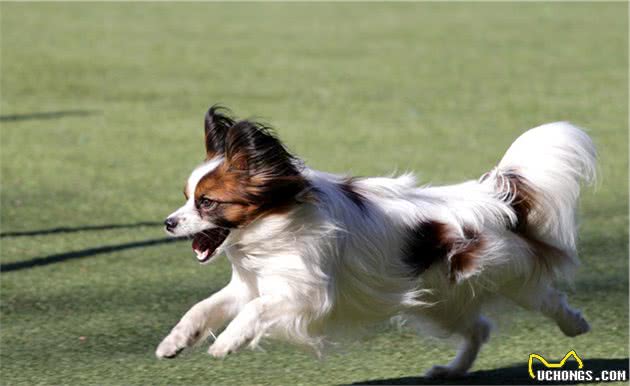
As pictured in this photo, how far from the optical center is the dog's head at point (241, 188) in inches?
161

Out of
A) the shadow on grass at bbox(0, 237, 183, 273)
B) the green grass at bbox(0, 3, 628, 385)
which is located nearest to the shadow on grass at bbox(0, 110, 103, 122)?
the green grass at bbox(0, 3, 628, 385)

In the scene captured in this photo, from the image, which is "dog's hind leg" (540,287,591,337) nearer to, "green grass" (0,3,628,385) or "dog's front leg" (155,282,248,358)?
"green grass" (0,3,628,385)

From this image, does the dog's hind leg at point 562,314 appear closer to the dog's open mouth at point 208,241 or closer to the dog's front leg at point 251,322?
the dog's front leg at point 251,322

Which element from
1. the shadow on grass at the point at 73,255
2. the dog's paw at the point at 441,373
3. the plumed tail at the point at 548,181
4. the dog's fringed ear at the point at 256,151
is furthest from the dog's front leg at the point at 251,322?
the shadow on grass at the point at 73,255

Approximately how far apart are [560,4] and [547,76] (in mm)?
6104

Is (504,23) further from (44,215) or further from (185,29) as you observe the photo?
(44,215)

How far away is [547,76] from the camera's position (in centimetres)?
1256

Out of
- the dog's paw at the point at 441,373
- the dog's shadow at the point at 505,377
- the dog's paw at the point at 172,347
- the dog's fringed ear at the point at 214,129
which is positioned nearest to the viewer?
the dog's paw at the point at 172,347

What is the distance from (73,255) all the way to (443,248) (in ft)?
8.87

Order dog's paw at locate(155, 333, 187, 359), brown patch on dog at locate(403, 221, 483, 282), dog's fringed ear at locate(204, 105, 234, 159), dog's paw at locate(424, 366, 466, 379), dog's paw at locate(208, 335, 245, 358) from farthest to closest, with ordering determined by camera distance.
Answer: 1. dog's paw at locate(424, 366, 466, 379)
2. brown patch on dog at locate(403, 221, 483, 282)
3. dog's fringed ear at locate(204, 105, 234, 159)
4. dog's paw at locate(155, 333, 187, 359)
5. dog's paw at locate(208, 335, 245, 358)

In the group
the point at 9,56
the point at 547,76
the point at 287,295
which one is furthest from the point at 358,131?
the point at 287,295

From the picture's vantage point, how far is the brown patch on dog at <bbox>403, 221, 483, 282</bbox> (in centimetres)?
437

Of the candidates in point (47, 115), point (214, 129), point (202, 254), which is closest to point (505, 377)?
point (202, 254)

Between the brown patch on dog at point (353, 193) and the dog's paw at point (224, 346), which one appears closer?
the dog's paw at point (224, 346)
